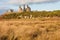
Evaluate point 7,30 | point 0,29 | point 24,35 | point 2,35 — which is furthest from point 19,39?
point 0,29

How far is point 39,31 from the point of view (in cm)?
1703

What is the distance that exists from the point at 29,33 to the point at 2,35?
1.91 meters

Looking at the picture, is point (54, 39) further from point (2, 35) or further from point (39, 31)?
point (2, 35)

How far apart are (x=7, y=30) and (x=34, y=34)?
9.33ft

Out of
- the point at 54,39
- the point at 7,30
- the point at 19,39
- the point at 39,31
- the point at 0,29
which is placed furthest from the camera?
the point at 0,29

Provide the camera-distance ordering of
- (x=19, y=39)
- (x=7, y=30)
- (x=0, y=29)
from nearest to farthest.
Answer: (x=19, y=39) → (x=7, y=30) → (x=0, y=29)

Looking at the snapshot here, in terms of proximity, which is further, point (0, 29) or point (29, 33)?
point (0, 29)

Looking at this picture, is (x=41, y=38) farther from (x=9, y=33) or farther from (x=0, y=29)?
(x=0, y=29)

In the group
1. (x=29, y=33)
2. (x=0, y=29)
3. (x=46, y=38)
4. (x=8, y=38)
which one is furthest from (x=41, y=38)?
(x=0, y=29)

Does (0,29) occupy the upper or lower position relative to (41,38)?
lower

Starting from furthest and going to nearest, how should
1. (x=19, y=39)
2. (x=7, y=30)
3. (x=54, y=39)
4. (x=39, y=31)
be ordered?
1. (x=7, y=30)
2. (x=39, y=31)
3. (x=19, y=39)
4. (x=54, y=39)

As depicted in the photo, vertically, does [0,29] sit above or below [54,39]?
below

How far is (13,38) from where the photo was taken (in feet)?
53.0

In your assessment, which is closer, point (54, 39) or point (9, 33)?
point (54, 39)
